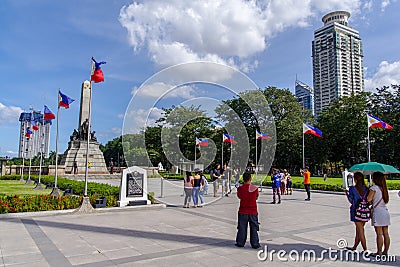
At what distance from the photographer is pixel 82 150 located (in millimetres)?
35750

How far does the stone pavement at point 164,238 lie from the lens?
5.83m

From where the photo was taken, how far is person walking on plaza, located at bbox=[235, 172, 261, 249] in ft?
21.9

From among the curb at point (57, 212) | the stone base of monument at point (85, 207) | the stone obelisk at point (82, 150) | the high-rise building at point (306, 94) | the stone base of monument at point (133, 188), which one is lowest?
the curb at point (57, 212)

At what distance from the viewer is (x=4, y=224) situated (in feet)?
30.5

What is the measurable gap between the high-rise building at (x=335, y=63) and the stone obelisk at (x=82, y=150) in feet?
264

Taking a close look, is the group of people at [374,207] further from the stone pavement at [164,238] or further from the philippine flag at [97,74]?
the philippine flag at [97,74]

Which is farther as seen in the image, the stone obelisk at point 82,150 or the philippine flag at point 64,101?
the stone obelisk at point 82,150

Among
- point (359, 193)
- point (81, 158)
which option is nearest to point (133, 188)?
point (359, 193)

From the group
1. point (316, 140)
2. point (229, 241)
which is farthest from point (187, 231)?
point (316, 140)

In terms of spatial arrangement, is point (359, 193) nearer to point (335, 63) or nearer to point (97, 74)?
point (97, 74)

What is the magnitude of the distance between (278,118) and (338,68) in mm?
60113

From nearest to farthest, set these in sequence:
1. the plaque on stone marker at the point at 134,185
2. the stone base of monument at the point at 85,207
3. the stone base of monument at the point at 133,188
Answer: the stone base of monument at the point at 85,207
the stone base of monument at the point at 133,188
the plaque on stone marker at the point at 134,185

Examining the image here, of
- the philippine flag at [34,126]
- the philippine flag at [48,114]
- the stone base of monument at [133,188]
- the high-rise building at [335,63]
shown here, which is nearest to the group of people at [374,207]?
the stone base of monument at [133,188]

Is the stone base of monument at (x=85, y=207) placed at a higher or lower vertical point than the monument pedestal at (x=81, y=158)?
lower
